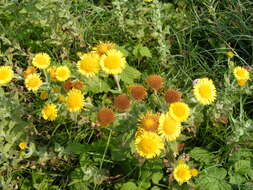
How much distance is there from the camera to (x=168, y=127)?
168 centimetres

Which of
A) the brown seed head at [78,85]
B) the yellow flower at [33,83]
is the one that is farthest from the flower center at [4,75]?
the brown seed head at [78,85]

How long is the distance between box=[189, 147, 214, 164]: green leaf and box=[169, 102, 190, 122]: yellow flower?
1.35 feet

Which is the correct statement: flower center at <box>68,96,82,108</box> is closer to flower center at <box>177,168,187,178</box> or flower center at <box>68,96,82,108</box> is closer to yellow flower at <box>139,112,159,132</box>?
yellow flower at <box>139,112,159,132</box>

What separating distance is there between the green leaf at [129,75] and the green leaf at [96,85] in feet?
0.38

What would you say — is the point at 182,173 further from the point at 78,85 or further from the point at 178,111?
the point at 78,85

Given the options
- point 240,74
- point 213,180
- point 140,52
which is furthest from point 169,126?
point 140,52

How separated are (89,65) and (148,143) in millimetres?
548

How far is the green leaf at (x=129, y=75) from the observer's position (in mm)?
2338

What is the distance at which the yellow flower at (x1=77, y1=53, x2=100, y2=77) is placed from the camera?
1.95m

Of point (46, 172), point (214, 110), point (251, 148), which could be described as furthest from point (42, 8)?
point (251, 148)

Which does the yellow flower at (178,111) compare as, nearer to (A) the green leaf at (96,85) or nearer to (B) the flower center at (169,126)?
(B) the flower center at (169,126)

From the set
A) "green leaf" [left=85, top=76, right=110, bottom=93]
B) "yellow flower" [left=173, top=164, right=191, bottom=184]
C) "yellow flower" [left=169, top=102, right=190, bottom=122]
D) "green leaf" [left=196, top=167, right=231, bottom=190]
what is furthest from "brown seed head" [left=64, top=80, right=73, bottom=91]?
"green leaf" [left=196, top=167, right=231, bottom=190]

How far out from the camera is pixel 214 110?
6.82ft

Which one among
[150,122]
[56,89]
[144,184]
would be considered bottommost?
[144,184]
